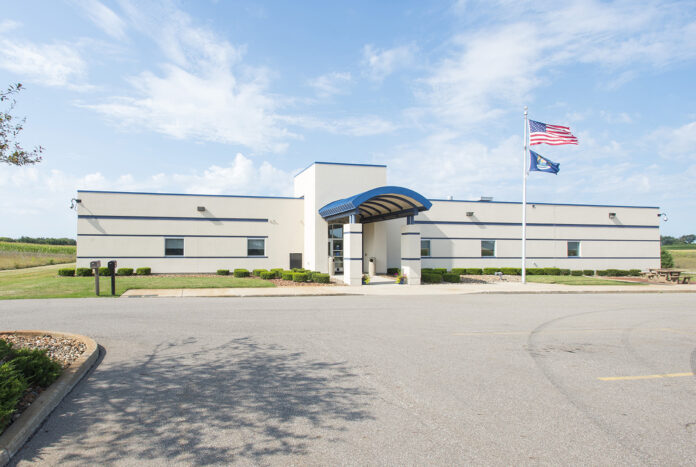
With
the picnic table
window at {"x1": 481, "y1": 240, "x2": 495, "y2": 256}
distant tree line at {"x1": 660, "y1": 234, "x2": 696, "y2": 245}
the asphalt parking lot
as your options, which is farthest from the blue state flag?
distant tree line at {"x1": 660, "y1": 234, "x2": 696, "y2": 245}

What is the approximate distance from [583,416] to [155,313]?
10.5 meters

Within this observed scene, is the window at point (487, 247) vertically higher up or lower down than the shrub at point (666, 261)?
higher up

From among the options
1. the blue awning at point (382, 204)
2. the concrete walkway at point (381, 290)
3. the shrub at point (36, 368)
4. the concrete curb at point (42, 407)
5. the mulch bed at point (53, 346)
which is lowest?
the concrete walkway at point (381, 290)

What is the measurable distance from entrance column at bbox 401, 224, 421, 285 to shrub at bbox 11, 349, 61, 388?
18.2 meters

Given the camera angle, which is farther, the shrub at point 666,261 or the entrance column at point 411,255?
the shrub at point 666,261

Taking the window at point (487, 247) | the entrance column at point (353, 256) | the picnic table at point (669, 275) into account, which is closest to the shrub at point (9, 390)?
the entrance column at point (353, 256)

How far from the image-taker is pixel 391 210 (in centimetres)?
2489

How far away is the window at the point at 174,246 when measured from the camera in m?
27.2

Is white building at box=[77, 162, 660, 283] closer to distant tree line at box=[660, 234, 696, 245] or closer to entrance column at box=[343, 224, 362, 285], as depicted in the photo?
entrance column at box=[343, 224, 362, 285]

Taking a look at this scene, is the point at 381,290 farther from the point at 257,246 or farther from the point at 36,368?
the point at 36,368

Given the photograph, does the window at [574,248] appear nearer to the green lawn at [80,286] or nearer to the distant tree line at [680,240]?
the green lawn at [80,286]

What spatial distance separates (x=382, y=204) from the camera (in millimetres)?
24297

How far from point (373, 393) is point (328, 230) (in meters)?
21.4

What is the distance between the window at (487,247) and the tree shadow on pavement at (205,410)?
26.0 metres
